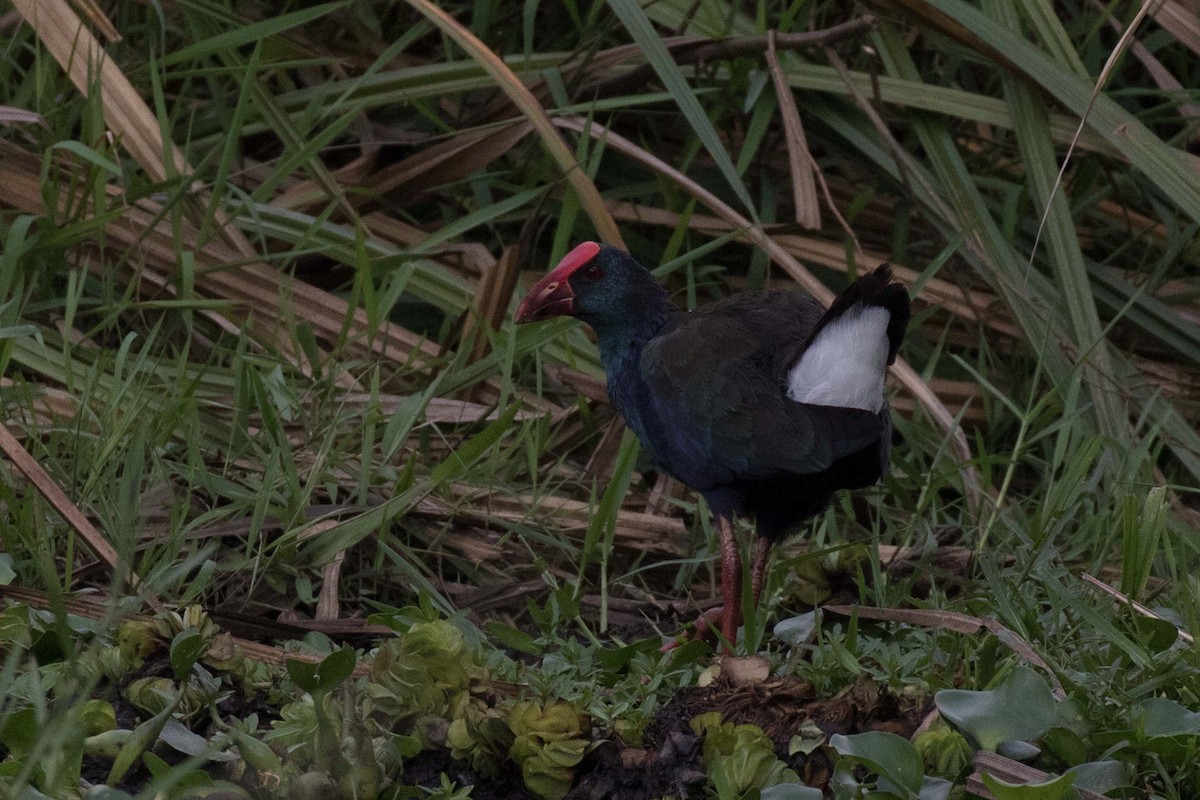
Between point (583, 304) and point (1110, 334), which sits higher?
point (583, 304)

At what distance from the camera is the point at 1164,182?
291cm

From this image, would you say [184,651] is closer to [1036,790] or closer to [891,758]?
[891,758]

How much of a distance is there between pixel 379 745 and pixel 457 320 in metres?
1.69

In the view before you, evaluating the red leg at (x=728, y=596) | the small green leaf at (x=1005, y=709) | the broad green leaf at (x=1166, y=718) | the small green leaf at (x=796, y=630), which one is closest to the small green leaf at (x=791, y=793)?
the small green leaf at (x=1005, y=709)

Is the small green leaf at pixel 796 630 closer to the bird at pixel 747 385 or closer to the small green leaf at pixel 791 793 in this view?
the bird at pixel 747 385

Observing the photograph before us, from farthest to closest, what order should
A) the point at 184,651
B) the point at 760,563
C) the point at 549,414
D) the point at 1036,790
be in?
the point at 549,414, the point at 760,563, the point at 184,651, the point at 1036,790

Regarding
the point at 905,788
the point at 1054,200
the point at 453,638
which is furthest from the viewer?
the point at 1054,200

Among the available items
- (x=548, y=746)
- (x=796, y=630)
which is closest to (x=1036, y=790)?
(x=548, y=746)

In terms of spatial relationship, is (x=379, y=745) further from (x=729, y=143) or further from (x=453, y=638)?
(x=729, y=143)

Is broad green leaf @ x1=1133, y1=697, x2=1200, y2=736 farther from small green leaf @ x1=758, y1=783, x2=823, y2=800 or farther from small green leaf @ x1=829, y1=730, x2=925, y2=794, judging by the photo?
small green leaf @ x1=758, y1=783, x2=823, y2=800

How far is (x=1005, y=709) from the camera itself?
1588 mm

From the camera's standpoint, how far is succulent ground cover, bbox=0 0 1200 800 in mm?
1654

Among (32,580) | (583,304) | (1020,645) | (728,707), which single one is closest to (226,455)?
(32,580)

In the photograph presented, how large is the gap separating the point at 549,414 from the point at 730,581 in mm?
567
